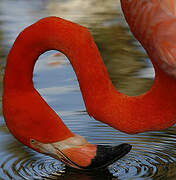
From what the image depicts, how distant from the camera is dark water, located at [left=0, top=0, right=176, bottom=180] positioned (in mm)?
3783

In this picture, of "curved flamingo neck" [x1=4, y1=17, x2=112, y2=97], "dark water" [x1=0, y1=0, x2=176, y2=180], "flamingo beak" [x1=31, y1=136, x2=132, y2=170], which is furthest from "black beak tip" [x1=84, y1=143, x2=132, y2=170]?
"curved flamingo neck" [x1=4, y1=17, x2=112, y2=97]

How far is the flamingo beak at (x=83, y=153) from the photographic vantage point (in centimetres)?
346

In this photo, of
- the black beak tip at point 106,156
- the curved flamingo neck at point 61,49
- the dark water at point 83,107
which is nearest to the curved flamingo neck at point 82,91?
the curved flamingo neck at point 61,49

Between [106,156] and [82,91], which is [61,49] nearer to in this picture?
[82,91]

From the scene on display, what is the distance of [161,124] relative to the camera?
133 inches

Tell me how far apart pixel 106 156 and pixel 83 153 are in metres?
0.16

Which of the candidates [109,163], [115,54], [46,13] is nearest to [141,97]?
[109,163]

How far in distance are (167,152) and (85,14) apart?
5483mm

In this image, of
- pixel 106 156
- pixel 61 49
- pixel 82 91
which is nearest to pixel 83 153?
pixel 106 156

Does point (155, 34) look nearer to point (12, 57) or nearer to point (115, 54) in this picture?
point (12, 57)

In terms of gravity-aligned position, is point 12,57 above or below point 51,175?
above

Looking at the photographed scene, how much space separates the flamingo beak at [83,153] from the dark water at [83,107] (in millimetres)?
178

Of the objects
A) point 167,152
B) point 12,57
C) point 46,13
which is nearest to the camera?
point 12,57

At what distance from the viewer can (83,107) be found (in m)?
4.85
